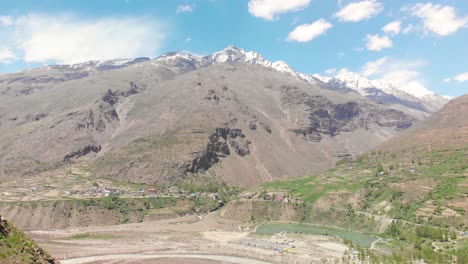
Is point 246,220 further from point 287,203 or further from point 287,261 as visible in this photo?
point 287,261

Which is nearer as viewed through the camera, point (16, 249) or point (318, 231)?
point (16, 249)

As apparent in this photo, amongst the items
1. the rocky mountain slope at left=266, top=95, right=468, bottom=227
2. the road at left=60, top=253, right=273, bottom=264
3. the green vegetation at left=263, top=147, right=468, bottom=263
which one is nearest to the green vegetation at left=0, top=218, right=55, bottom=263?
the road at left=60, top=253, right=273, bottom=264

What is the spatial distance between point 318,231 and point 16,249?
421 ft

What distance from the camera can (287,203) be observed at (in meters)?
186

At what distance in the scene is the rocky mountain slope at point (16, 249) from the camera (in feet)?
109

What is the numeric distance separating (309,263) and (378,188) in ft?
256

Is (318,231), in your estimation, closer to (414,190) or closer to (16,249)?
(414,190)

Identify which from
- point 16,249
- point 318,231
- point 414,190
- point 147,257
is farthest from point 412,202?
point 16,249

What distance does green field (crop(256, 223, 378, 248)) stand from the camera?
131125 millimetres

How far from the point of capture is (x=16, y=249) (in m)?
34.6

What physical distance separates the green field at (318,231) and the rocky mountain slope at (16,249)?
333 ft

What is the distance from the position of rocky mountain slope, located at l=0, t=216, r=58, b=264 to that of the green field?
101496 millimetres

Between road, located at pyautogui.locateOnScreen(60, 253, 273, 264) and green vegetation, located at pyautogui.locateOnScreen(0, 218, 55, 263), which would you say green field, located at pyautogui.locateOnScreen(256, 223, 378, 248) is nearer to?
road, located at pyautogui.locateOnScreen(60, 253, 273, 264)

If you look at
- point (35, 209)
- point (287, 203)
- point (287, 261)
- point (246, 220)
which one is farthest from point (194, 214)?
point (287, 261)
